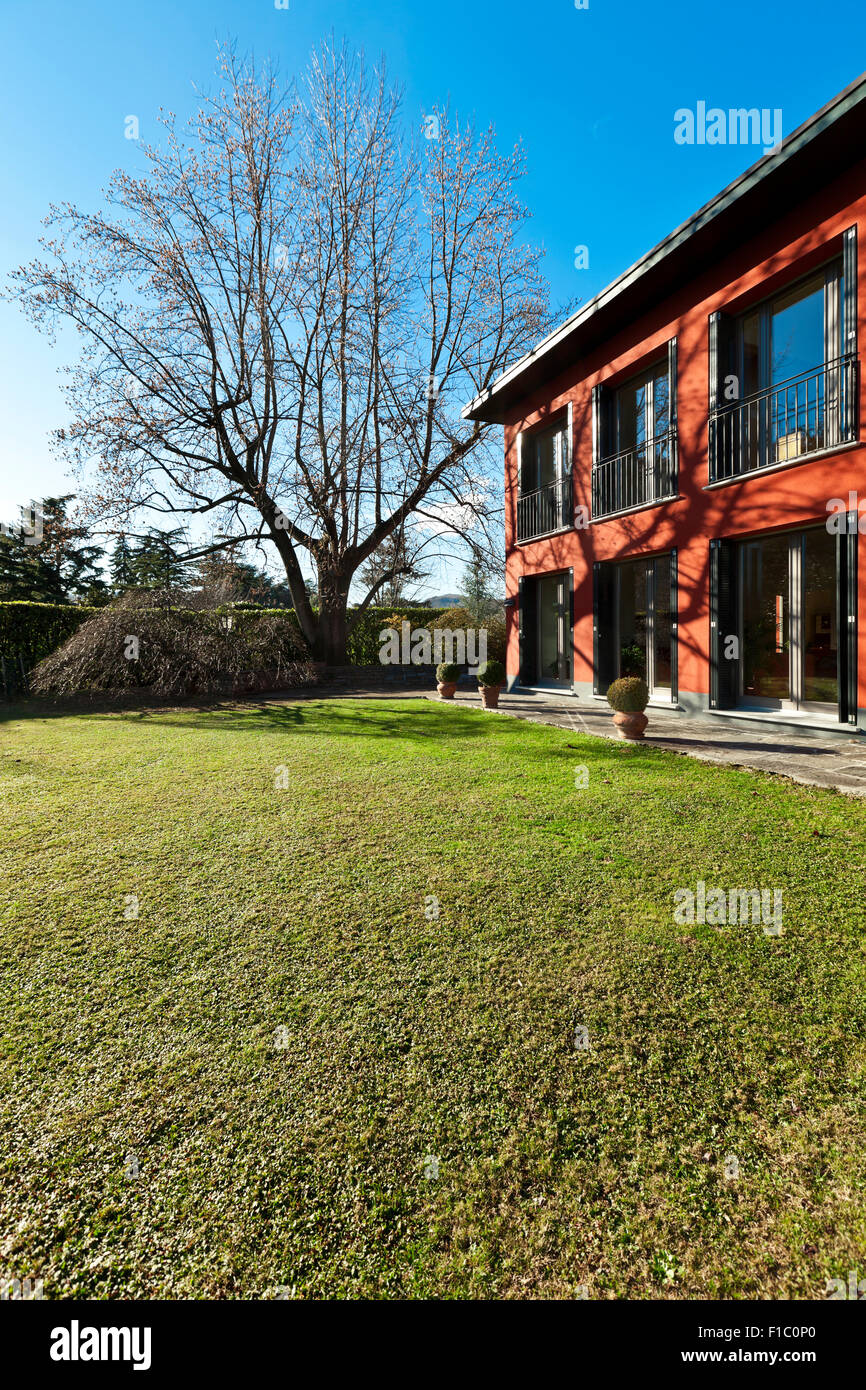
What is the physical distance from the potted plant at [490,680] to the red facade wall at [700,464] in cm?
210

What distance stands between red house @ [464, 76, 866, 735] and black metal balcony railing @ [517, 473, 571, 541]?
16 centimetres

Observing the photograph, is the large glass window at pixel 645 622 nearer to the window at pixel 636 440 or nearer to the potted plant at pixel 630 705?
the window at pixel 636 440

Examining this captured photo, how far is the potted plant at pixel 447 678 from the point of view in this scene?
12866 mm

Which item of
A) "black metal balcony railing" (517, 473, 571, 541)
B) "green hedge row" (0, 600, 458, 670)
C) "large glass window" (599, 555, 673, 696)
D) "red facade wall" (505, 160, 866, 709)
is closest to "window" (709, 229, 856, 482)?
"red facade wall" (505, 160, 866, 709)

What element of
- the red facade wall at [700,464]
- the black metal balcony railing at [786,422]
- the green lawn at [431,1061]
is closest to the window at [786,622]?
the red facade wall at [700,464]

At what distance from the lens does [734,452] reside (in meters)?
8.69

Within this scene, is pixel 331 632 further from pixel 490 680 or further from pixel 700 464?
pixel 700 464

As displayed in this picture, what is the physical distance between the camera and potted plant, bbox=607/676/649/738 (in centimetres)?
734

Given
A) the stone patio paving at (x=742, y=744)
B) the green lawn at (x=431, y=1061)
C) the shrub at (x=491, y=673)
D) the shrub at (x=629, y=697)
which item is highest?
the shrub at (x=491, y=673)

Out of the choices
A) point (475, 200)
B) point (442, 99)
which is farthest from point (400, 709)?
point (442, 99)

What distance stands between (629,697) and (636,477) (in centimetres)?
533

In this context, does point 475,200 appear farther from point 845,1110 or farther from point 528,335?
point 845,1110

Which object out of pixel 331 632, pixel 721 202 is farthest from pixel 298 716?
pixel 721 202
